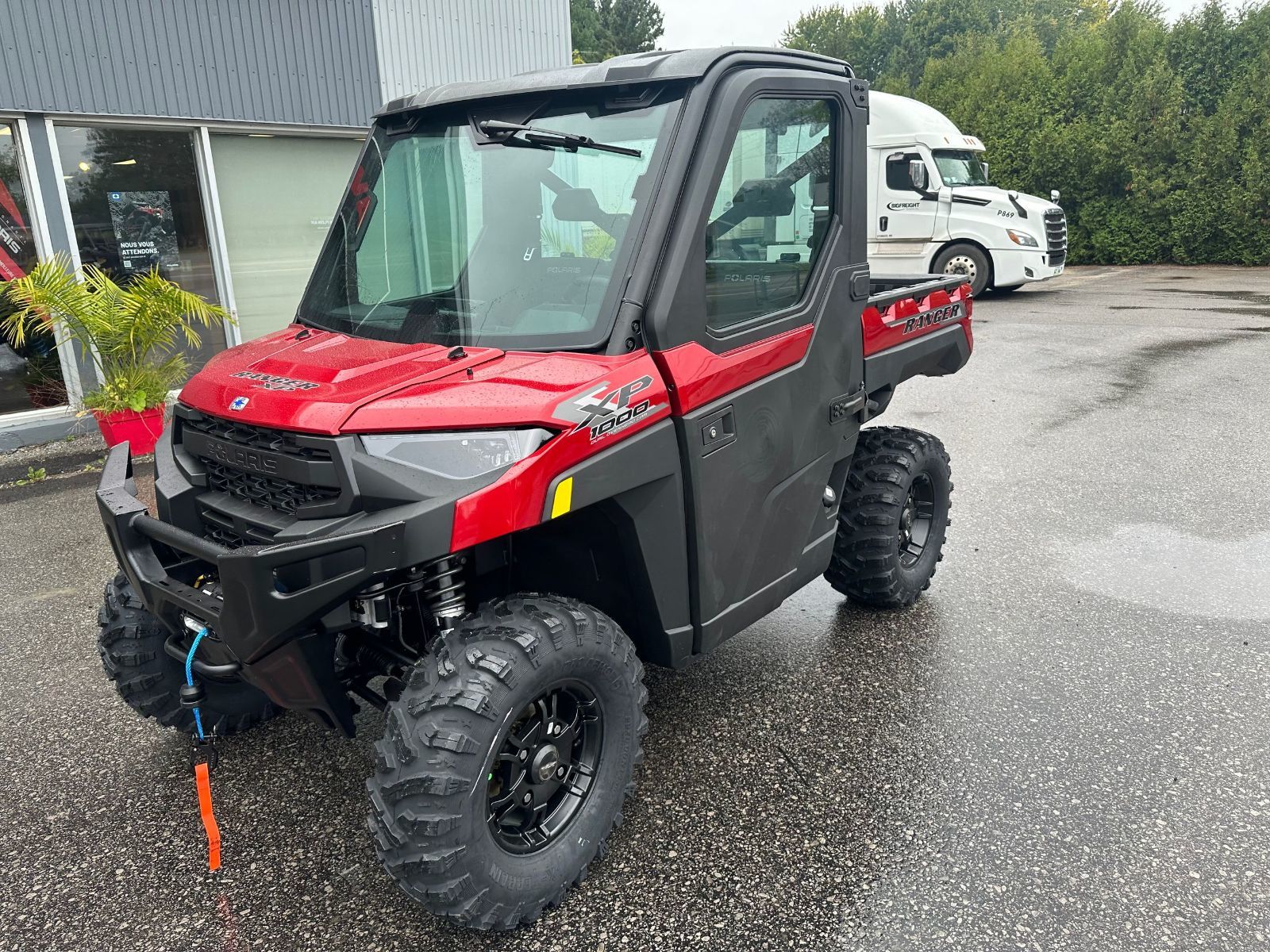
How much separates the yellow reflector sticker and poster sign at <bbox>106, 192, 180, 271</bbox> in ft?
25.6

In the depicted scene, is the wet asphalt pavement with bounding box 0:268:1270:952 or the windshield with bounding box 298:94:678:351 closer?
the wet asphalt pavement with bounding box 0:268:1270:952

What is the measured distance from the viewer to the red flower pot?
23.0 feet

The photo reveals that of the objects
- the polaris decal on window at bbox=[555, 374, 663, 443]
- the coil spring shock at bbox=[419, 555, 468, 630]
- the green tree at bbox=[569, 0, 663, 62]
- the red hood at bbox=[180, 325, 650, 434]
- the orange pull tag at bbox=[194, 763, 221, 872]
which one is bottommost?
the orange pull tag at bbox=[194, 763, 221, 872]

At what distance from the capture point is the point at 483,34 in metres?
10.5

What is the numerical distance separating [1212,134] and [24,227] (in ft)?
67.3

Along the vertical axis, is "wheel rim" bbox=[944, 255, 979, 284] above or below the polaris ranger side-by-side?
below

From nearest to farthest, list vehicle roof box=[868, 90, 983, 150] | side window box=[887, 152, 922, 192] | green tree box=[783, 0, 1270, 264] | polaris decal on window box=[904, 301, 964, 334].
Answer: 1. polaris decal on window box=[904, 301, 964, 334]
2. vehicle roof box=[868, 90, 983, 150]
3. side window box=[887, 152, 922, 192]
4. green tree box=[783, 0, 1270, 264]

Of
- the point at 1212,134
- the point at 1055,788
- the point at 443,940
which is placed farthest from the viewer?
the point at 1212,134

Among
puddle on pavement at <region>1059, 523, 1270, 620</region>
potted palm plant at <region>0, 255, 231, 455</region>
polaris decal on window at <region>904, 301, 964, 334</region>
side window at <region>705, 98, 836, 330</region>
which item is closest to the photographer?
side window at <region>705, 98, 836, 330</region>

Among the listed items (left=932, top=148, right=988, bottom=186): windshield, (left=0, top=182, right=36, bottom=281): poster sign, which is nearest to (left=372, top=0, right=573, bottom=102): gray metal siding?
(left=0, top=182, right=36, bottom=281): poster sign

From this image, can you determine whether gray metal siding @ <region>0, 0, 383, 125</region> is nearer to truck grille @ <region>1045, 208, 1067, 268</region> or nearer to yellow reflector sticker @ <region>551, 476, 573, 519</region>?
yellow reflector sticker @ <region>551, 476, 573, 519</region>

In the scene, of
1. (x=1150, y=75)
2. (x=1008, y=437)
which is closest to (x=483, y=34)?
(x=1008, y=437)

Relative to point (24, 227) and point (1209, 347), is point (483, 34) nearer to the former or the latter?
point (24, 227)

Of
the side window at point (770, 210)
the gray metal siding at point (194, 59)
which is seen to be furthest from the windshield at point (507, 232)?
the gray metal siding at point (194, 59)
